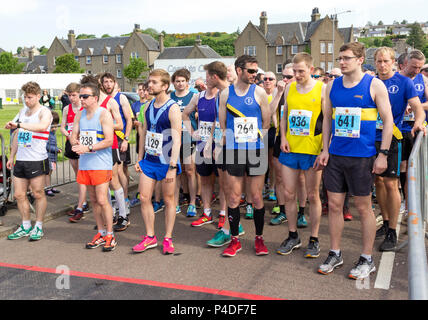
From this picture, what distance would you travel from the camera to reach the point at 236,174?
16.5 ft

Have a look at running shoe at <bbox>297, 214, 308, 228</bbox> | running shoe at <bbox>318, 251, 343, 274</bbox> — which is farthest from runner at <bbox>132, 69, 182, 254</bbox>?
running shoe at <bbox>297, 214, 308, 228</bbox>

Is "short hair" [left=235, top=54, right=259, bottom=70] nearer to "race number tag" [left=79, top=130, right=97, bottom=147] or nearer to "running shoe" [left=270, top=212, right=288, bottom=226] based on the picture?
"race number tag" [left=79, top=130, right=97, bottom=147]

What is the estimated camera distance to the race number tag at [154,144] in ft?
17.1

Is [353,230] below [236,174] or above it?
below

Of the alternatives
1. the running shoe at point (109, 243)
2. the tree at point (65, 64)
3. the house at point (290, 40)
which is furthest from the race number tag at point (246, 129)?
the tree at point (65, 64)

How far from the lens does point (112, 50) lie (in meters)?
83.1

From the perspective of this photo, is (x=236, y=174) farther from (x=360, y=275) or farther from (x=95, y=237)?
(x=95, y=237)

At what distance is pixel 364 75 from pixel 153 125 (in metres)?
2.48

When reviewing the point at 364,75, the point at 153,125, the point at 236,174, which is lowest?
the point at 236,174

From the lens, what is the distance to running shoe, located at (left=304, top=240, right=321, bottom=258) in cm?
498

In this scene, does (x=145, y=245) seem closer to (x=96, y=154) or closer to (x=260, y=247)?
(x=96, y=154)

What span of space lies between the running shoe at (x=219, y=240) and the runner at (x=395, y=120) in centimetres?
187
